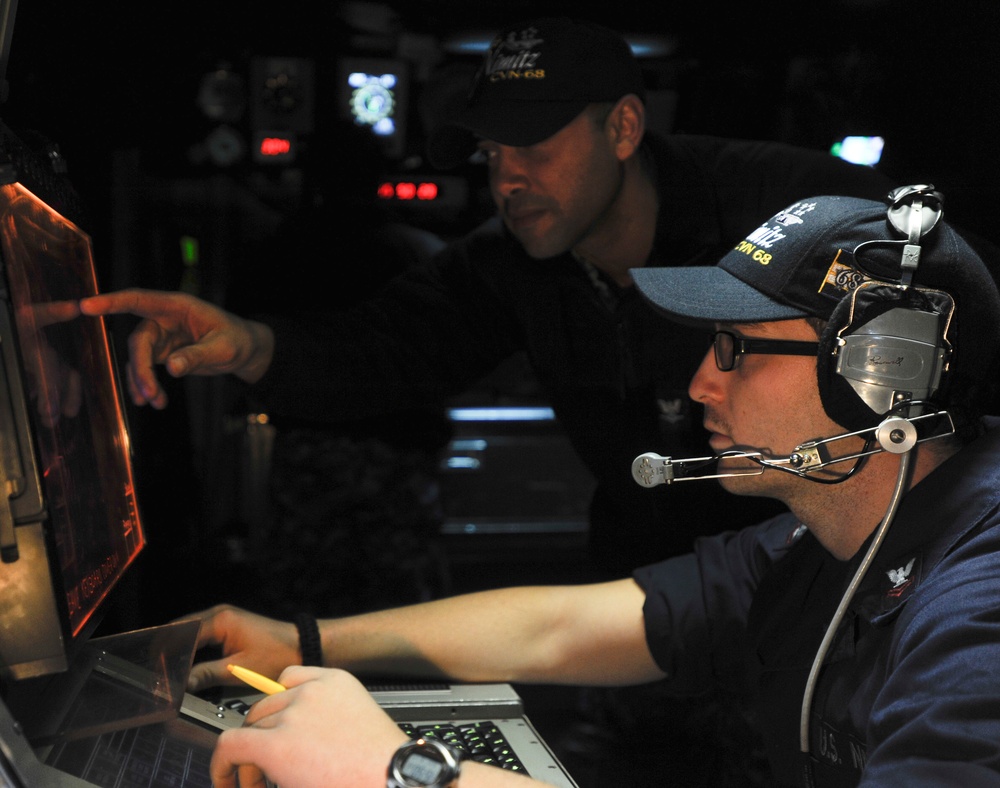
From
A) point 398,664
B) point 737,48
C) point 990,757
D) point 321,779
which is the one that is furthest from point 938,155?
point 321,779

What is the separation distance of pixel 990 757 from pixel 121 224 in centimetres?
187

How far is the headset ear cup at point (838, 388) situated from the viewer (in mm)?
971

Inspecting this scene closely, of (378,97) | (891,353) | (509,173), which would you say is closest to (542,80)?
(509,173)

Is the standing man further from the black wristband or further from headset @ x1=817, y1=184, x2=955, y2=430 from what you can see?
headset @ x1=817, y1=184, x2=955, y2=430

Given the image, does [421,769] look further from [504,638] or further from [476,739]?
[504,638]

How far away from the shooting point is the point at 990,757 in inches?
27.5

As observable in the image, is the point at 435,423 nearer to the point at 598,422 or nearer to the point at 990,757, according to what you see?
the point at 598,422

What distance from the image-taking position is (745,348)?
109cm

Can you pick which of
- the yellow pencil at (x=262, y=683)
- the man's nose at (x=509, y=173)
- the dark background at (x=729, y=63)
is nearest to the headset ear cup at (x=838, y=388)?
the yellow pencil at (x=262, y=683)

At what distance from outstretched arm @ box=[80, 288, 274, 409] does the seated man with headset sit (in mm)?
308

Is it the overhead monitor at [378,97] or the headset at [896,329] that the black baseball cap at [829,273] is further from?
the overhead monitor at [378,97]

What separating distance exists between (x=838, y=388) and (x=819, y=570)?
0.29 metres

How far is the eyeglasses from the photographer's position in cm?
105

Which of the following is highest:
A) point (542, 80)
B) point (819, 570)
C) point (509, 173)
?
point (542, 80)
